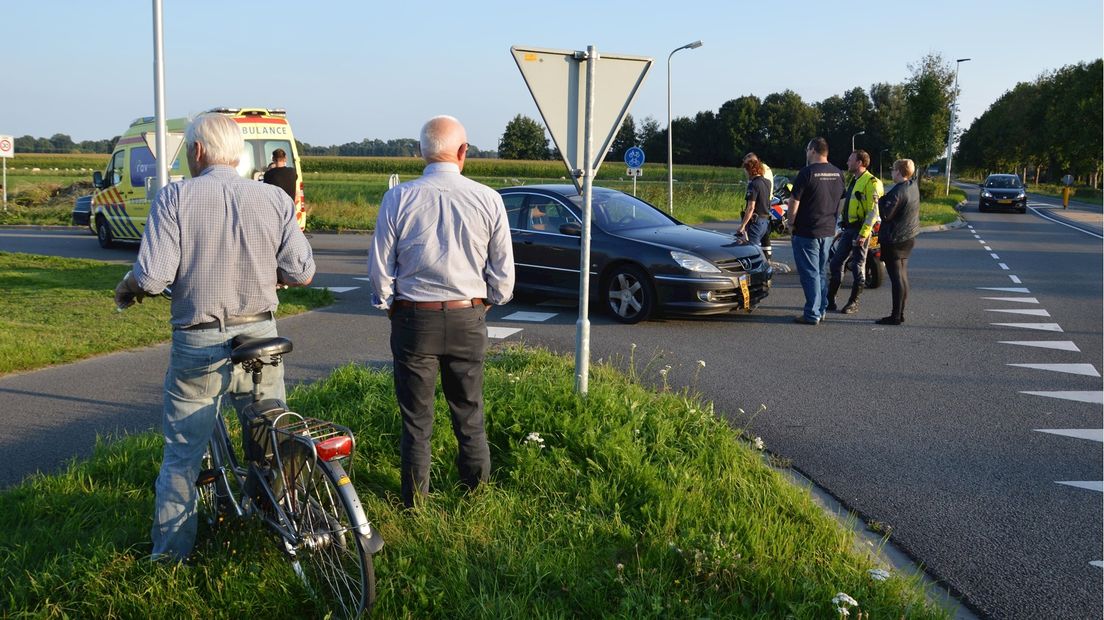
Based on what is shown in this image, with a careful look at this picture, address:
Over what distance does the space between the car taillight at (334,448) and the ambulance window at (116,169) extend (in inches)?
724

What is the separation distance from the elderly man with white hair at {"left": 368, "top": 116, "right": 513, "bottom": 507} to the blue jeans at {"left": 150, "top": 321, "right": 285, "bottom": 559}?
2.11 ft

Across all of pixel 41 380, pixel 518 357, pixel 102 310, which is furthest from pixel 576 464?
pixel 102 310

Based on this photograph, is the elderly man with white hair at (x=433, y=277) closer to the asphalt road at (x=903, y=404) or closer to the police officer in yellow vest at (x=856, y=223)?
the asphalt road at (x=903, y=404)

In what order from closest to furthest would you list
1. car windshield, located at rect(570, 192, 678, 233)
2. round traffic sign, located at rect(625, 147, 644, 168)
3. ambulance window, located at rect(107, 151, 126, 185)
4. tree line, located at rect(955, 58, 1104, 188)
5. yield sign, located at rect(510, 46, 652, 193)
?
yield sign, located at rect(510, 46, 652, 193) → car windshield, located at rect(570, 192, 678, 233) → ambulance window, located at rect(107, 151, 126, 185) → round traffic sign, located at rect(625, 147, 644, 168) → tree line, located at rect(955, 58, 1104, 188)

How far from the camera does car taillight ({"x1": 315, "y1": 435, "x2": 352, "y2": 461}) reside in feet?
10.9

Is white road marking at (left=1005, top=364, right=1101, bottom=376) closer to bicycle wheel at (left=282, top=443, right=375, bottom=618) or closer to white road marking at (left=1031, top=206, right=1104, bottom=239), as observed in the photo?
bicycle wheel at (left=282, top=443, right=375, bottom=618)

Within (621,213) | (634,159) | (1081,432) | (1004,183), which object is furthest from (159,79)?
(1004,183)

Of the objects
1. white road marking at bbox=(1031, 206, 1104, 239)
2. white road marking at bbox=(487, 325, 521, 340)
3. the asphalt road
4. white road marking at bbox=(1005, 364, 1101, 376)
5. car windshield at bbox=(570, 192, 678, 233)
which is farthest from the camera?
white road marking at bbox=(1031, 206, 1104, 239)

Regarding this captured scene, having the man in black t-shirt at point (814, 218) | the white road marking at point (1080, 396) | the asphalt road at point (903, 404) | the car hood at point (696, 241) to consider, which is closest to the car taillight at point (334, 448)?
the asphalt road at point (903, 404)

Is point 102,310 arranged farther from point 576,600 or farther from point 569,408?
point 576,600

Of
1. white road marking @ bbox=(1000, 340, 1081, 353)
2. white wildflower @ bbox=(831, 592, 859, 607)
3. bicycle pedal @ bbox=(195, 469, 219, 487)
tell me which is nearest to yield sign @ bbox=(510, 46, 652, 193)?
bicycle pedal @ bbox=(195, 469, 219, 487)

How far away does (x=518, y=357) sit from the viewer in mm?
7449

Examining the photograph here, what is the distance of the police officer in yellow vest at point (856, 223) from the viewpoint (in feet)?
36.9

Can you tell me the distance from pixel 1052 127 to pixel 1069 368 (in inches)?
2632
